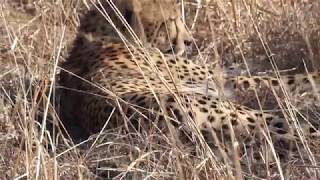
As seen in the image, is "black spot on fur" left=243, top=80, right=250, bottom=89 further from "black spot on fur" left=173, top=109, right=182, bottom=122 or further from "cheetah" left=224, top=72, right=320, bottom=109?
"black spot on fur" left=173, top=109, right=182, bottom=122

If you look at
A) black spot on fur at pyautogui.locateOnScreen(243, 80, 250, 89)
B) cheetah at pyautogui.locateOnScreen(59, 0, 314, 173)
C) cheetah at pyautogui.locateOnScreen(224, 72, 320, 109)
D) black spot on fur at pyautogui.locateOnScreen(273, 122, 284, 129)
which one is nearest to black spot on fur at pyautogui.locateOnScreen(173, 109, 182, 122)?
cheetah at pyautogui.locateOnScreen(59, 0, 314, 173)

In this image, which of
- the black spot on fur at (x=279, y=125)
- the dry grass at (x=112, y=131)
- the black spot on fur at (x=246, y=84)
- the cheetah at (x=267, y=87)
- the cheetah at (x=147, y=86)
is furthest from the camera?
the black spot on fur at (x=246, y=84)

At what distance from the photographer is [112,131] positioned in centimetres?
334

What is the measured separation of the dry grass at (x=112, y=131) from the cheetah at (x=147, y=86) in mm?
98

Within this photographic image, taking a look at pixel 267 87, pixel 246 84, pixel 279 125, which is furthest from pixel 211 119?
pixel 246 84

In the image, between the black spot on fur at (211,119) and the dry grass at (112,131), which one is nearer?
the dry grass at (112,131)

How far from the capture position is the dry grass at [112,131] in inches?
107

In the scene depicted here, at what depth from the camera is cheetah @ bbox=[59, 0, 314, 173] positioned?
9.97ft

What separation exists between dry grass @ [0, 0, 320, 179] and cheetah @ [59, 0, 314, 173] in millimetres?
98

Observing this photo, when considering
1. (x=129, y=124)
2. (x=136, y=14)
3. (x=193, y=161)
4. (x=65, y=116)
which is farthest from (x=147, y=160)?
(x=136, y=14)

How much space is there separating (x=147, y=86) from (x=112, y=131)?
1.56ft

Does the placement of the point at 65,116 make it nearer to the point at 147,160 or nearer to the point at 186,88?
the point at 186,88

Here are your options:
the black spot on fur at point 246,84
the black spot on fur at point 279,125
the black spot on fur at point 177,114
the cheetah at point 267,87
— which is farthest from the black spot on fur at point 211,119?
the black spot on fur at point 246,84

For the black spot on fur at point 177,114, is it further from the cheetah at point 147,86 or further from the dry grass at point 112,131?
the dry grass at point 112,131
